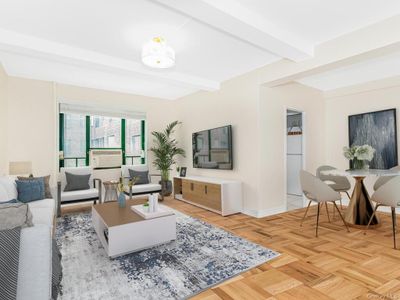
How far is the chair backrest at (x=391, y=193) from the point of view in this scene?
2922 millimetres

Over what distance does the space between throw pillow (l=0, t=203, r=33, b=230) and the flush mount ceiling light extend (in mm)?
2009

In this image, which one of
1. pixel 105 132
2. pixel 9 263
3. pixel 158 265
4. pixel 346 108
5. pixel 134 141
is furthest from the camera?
pixel 134 141

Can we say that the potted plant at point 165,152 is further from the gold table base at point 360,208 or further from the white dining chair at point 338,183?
the gold table base at point 360,208

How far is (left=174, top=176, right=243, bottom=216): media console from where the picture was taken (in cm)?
432

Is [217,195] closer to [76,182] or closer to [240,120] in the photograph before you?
[240,120]

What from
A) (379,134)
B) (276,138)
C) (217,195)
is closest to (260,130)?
(276,138)

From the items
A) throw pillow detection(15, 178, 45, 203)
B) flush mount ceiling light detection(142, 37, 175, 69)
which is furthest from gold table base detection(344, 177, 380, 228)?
throw pillow detection(15, 178, 45, 203)

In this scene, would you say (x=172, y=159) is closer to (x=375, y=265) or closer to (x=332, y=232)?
(x=332, y=232)

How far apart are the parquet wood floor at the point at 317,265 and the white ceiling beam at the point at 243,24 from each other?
252 centimetres

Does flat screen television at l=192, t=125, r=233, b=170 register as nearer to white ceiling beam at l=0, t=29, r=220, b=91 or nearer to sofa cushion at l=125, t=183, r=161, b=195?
sofa cushion at l=125, t=183, r=161, b=195

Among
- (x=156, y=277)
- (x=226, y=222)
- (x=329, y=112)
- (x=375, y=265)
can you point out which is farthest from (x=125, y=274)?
(x=329, y=112)

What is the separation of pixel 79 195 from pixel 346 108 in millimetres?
5678

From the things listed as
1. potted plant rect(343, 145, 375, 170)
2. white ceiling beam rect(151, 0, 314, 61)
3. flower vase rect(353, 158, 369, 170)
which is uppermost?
white ceiling beam rect(151, 0, 314, 61)

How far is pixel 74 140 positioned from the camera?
18.1 ft
